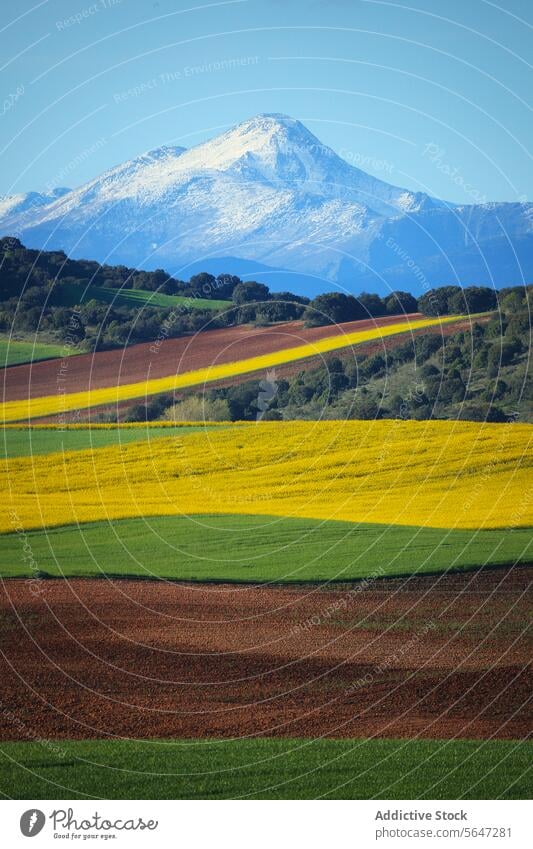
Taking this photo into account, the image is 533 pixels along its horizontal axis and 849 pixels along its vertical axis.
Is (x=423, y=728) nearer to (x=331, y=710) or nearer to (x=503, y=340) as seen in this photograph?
(x=331, y=710)

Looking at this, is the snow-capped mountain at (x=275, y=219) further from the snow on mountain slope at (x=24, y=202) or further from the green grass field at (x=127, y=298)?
the green grass field at (x=127, y=298)

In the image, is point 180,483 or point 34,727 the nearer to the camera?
point 34,727

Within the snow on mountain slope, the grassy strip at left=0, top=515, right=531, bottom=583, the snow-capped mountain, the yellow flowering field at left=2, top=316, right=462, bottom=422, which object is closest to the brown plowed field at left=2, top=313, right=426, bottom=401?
the yellow flowering field at left=2, top=316, right=462, bottom=422

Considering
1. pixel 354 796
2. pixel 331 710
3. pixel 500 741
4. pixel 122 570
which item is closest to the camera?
pixel 354 796

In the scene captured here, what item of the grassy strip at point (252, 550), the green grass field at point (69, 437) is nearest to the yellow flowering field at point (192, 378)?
the green grass field at point (69, 437)

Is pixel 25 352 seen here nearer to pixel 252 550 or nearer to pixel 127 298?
pixel 127 298

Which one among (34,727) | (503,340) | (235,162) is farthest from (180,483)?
(34,727)

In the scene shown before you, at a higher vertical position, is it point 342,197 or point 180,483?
point 342,197
